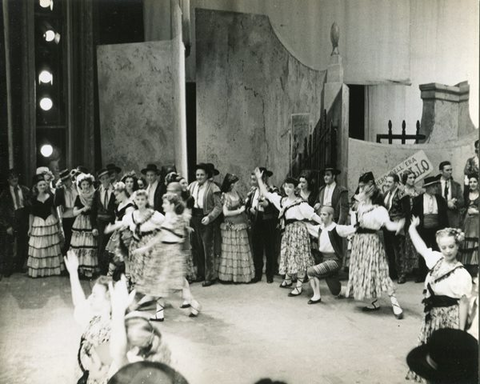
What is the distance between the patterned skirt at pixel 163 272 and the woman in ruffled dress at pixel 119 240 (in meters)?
0.16

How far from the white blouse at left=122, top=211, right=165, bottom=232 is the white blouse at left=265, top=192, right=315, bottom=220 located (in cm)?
88

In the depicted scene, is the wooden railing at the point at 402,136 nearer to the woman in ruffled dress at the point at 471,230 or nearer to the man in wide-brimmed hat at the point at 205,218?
the woman in ruffled dress at the point at 471,230

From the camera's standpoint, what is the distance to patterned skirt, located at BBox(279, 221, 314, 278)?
16.0ft

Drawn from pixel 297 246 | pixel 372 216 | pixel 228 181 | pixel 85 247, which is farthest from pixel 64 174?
pixel 372 216

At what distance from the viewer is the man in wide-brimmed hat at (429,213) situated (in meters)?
4.16

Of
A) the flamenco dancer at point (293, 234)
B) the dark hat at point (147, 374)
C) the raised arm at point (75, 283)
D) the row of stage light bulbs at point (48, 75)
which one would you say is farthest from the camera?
the flamenco dancer at point (293, 234)

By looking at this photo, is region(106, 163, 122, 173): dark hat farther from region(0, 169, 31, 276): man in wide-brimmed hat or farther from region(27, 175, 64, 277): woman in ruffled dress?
region(0, 169, 31, 276): man in wide-brimmed hat

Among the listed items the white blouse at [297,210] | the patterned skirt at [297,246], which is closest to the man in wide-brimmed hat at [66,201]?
the white blouse at [297,210]

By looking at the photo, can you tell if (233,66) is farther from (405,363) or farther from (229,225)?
(405,363)

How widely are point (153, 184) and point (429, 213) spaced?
1.66m

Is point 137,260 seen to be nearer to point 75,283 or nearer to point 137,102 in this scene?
point 75,283

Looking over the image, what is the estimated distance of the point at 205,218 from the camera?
485 centimetres

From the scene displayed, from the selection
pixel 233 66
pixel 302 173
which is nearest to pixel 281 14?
pixel 233 66

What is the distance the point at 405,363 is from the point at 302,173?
137 cm
